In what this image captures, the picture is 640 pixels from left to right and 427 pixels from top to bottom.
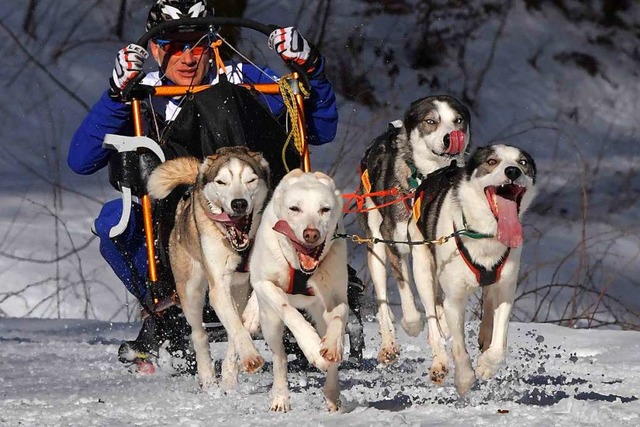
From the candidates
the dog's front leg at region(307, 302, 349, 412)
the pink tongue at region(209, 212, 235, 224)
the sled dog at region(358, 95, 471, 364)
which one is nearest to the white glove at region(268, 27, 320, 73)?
the sled dog at region(358, 95, 471, 364)

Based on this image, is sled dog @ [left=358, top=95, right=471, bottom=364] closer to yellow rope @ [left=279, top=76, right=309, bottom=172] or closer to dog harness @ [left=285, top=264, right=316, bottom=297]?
yellow rope @ [left=279, top=76, right=309, bottom=172]

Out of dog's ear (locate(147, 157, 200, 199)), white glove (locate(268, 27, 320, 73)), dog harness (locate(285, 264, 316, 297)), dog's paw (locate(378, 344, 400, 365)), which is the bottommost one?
dog's paw (locate(378, 344, 400, 365))

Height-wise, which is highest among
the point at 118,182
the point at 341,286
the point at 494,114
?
the point at 494,114

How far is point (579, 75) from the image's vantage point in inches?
454

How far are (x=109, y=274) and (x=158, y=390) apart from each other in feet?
9.95

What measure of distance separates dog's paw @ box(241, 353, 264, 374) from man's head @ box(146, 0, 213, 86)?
3.91 feet

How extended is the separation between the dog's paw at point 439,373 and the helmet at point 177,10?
1490mm

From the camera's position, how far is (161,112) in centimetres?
461

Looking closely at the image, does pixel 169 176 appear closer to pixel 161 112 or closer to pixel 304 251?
pixel 161 112

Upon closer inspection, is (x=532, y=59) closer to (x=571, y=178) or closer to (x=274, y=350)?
(x=571, y=178)

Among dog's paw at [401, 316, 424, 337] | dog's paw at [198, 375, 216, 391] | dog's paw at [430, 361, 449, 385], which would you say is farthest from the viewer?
dog's paw at [401, 316, 424, 337]

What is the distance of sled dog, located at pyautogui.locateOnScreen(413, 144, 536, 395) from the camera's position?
3.55m

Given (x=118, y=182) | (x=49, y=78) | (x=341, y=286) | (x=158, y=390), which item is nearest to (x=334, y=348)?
(x=341, y=286)

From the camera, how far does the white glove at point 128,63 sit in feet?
13.4
